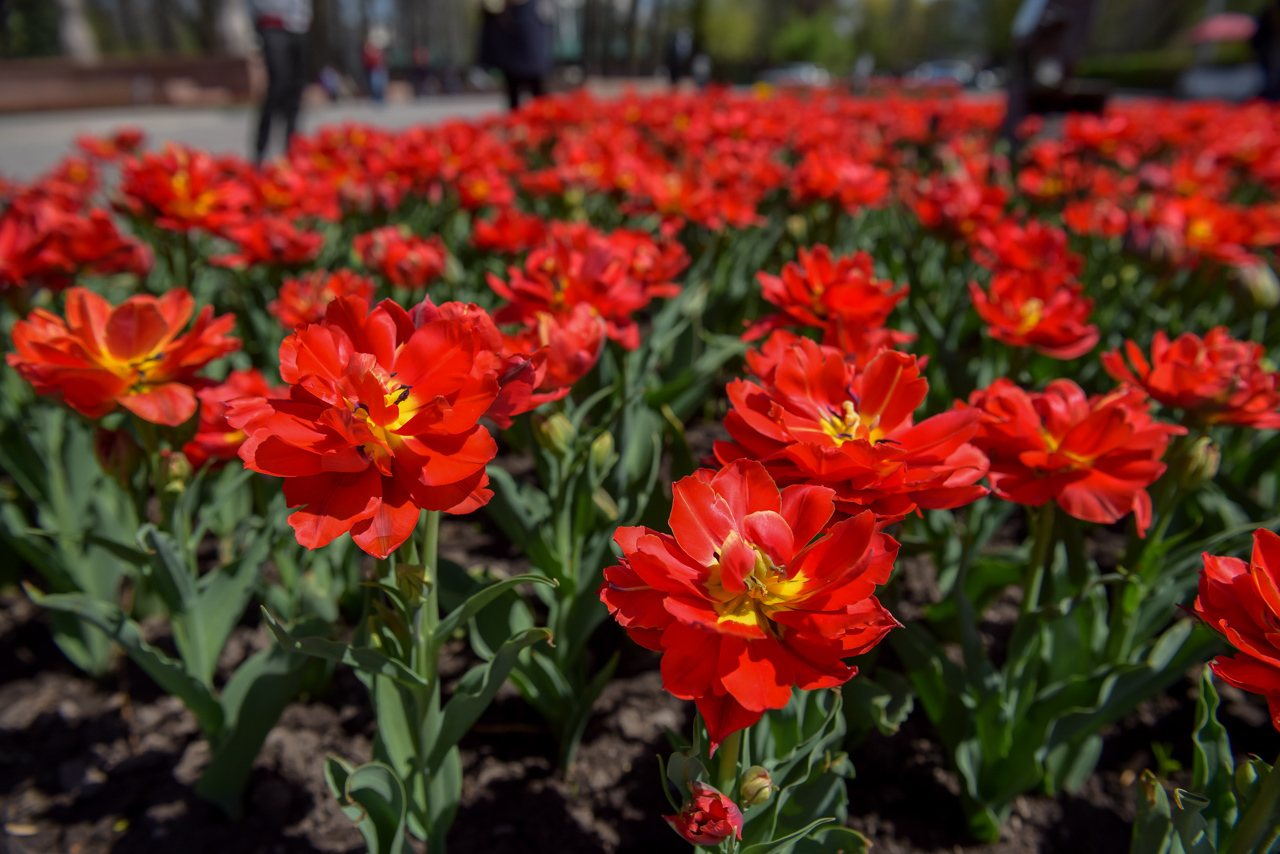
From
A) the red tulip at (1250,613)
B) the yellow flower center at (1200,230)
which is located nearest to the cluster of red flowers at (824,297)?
the red tulip at (1250,613)

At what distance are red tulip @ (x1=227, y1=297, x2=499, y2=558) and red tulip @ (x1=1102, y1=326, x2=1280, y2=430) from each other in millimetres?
1106

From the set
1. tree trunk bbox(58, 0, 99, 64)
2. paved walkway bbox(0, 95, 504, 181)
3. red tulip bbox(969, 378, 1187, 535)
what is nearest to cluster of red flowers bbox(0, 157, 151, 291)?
red tulip bbox(969, 378, 1187, 535)

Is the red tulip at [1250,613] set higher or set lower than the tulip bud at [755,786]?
higher

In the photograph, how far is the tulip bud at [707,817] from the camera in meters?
0.82

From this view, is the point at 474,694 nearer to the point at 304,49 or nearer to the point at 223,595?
the point at 223,595

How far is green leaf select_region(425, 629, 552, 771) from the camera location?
3.36 ft

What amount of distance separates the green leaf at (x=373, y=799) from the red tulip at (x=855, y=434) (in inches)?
25.8

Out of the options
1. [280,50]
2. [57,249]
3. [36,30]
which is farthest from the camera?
[36,30]

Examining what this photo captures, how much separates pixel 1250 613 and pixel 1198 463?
1.99ft

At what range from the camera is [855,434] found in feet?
3.29

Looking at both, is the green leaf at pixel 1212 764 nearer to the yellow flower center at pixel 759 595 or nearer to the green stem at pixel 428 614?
the yellow flower center at pixel 759 595

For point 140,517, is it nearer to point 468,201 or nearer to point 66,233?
point 66,233

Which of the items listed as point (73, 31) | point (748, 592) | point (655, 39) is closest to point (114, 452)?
point (748, 592)

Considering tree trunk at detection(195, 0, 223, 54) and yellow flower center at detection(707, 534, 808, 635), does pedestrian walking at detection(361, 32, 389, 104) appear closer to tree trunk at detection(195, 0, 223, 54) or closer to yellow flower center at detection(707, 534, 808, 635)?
tree trunk at detection(195, 0, 223, 54)
